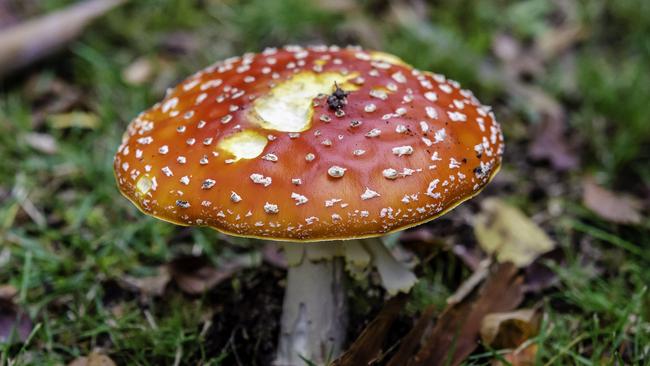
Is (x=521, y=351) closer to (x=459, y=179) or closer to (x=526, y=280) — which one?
(x=526, y=280)

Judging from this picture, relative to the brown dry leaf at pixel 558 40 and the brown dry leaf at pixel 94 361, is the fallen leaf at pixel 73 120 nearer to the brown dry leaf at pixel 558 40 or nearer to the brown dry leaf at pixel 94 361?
the brown dry leaf at pixel 94 361

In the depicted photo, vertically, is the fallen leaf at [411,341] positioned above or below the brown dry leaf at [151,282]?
above

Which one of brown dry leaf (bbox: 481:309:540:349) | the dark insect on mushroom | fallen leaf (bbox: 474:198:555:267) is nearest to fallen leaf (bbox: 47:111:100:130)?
the dark insect on mushroom

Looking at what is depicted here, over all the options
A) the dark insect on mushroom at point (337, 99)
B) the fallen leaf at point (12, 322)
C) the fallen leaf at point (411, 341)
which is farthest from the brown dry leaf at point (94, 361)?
the dark insect on mushroom at point (337, 99)

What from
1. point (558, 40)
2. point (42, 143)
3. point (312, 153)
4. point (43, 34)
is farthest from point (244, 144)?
point (558, 40)

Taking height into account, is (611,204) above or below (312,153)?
below

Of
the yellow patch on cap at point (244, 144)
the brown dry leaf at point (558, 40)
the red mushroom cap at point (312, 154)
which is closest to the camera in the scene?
the red mushroom cap at point (312, 154)

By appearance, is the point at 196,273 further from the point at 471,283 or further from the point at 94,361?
the point at 471,283
